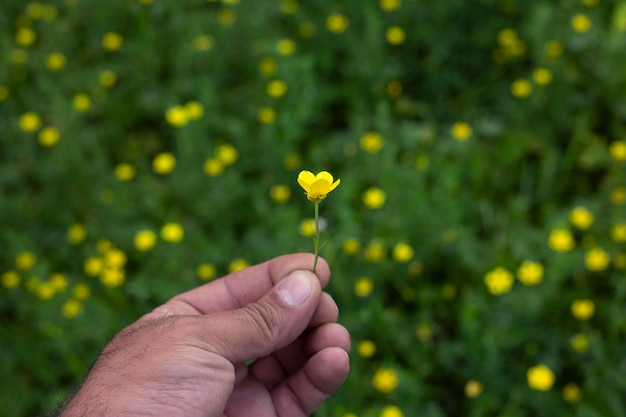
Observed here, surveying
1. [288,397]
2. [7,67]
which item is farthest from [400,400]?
[7,67]

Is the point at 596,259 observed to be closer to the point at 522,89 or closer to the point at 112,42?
the point at 522,89

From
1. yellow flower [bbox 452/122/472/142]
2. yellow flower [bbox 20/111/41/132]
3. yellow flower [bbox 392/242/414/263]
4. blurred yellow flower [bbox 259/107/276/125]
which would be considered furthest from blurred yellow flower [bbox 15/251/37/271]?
yellow flower [bbox 452/122/472/142]

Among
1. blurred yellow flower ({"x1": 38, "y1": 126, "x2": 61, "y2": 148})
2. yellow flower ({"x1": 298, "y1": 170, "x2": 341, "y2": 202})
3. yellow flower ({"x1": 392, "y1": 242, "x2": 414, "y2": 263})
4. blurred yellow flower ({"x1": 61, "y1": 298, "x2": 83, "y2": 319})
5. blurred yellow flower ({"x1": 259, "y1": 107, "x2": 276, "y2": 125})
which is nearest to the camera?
yellow flower ({"x1": 298, "y1": 170, "x2": 341, "y2": 202})

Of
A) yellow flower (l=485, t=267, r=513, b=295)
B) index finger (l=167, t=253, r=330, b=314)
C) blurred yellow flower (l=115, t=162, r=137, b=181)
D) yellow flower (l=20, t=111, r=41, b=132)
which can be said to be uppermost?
index finger (l=167, t=253, r=330, b=314)

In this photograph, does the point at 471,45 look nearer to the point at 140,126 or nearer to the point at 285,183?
the point at 285,183

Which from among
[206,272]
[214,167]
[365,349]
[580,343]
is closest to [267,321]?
[365,349]

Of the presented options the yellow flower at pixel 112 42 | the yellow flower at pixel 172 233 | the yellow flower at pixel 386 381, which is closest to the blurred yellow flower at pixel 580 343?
the yellow flower at pixel 386 381

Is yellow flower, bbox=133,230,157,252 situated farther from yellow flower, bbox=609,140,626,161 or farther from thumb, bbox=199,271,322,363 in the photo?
yellow flower, bbox=609,140,626,161
